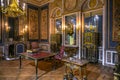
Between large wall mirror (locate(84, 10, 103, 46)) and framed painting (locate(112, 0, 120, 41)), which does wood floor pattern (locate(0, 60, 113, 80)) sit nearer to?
framed painting (locate(112, 0, 120, 41))

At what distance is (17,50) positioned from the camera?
23.8 ft

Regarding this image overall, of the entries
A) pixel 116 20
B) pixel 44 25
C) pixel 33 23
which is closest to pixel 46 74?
pixel 116 20

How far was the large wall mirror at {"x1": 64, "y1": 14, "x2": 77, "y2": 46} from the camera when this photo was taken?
659cm

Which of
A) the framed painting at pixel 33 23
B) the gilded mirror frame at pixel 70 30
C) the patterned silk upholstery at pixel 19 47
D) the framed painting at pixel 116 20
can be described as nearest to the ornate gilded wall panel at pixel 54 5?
the gilded mirror frame at pixel 70 30

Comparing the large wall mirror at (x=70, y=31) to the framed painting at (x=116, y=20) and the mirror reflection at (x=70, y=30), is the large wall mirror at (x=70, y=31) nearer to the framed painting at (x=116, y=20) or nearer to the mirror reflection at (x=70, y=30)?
the mirror reflection at (x=70, y=30)

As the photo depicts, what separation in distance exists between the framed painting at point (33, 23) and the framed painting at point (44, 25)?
44 centimetres

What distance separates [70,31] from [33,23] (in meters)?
3.58

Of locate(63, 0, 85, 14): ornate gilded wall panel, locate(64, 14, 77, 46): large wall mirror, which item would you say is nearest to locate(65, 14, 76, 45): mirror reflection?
locate(64, 14, 77, 46): large wall mirror

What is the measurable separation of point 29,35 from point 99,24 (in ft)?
17.8

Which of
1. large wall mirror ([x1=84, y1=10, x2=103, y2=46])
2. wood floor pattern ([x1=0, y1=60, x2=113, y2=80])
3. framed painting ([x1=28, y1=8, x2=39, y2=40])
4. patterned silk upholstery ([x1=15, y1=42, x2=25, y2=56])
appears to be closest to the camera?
wood floor pattern ([x1=0, y1=60, x2=113, y2=80])

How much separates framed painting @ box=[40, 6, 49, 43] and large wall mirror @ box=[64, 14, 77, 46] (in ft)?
7.15

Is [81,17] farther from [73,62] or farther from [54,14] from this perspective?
[73,62]

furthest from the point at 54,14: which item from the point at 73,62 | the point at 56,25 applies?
the point at 73,62

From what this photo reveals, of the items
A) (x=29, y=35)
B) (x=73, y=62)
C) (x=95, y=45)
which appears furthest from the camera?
(x=29, y=35)
